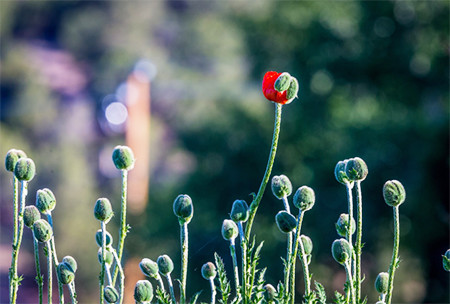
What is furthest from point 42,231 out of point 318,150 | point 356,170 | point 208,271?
point 318,150

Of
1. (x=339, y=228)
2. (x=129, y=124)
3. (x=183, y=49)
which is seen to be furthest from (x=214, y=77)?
(x=339, y=228)

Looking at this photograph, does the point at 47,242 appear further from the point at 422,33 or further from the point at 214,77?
the point at 214,77

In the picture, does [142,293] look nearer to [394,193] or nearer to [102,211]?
[102,211]

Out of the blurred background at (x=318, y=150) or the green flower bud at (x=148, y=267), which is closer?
the green flower bud at (x=148, y=267)

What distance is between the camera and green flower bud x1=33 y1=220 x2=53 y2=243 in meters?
0.51

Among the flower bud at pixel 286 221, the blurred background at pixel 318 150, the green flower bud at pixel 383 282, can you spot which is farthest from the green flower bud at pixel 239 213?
the blurred background at pixel 318 150

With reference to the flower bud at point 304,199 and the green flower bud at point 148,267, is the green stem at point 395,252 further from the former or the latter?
the green flower bud at point 148,267

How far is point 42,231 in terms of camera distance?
0.51m

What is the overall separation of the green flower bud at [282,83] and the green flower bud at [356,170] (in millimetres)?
85

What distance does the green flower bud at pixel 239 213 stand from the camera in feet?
1.78

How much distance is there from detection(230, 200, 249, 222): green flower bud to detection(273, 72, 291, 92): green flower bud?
0.34 ft

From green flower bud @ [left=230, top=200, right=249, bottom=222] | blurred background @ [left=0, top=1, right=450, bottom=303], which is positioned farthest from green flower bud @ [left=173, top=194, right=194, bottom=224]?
blurred background @ [left=0, top=1, right=450, bottom=303]

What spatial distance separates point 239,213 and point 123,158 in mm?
107

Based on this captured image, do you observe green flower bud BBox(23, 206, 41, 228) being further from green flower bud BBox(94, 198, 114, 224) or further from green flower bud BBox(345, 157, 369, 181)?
green flower bud BBox(345, 157, 369, 181)
